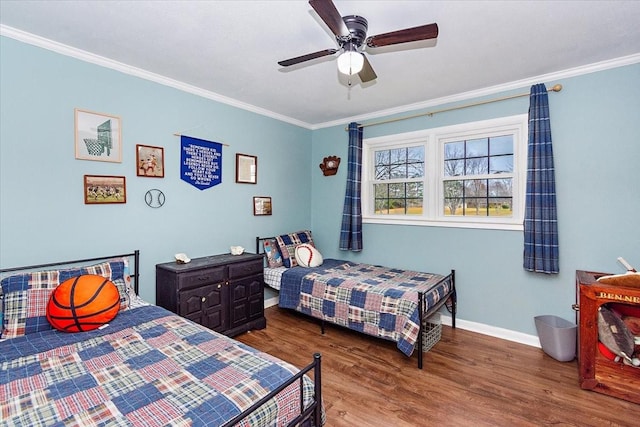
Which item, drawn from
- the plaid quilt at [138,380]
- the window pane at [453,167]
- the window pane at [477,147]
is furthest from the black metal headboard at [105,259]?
the window pane at [477,147]

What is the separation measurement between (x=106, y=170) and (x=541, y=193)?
12.9ft

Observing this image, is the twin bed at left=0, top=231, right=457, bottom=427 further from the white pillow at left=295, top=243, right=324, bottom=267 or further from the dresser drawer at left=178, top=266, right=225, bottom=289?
the white pillow at left=295, top=243, right=324, bottom=267

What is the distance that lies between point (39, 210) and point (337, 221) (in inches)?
126

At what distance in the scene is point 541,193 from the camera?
282 centimetres

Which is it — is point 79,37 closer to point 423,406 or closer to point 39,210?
point 39,210

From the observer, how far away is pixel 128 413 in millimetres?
1127

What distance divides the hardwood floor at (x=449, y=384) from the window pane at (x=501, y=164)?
1.77 m

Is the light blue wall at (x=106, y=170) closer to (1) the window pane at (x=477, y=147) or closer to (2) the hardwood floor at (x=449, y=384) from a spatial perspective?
(2) the hardwood floor at (x=449, y=384)

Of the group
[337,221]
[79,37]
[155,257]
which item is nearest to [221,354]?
[155,257]

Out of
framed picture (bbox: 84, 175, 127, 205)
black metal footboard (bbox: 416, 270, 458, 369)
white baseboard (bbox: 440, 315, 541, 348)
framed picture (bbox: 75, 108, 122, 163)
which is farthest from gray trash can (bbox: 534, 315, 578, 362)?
framed picture (bbox: 75, 108, 122, 163)

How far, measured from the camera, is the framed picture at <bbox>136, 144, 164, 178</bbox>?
277 centimetres

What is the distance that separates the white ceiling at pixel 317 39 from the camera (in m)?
1.89

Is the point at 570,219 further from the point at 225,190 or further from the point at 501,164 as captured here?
the point at 225,190

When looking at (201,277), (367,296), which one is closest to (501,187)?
(367,296)
